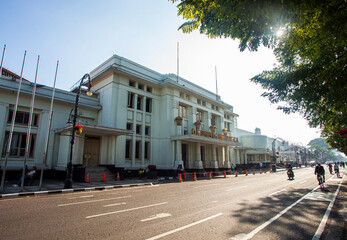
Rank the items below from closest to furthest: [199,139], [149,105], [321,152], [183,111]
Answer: [199,139]
[149,105]
[183,111]
[321,152]

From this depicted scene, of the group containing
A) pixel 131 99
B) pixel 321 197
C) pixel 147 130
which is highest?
pixel 131 99

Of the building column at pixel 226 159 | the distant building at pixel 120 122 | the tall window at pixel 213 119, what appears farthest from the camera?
the tall window at pixel 213 119

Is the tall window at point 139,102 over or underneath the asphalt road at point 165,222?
over

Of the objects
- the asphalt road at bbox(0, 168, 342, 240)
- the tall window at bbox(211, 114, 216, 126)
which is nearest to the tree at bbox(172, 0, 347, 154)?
the asphalt road at bbox(0, 168, 342, 240)

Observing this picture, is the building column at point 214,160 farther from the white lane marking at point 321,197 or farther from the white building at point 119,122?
the white lane marking at point 321,197

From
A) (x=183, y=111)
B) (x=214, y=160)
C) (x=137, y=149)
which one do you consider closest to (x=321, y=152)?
(x=214, y=160)

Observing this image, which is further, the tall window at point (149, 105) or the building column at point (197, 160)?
the building column at point (197, 160)

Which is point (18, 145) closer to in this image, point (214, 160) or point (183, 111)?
point (183, 111)

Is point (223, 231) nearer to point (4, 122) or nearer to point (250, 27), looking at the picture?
point (250, 27)

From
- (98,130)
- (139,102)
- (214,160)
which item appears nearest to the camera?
(98,130)

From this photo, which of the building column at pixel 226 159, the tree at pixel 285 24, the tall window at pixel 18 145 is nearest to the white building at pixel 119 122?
the tall window at pixel 18 145

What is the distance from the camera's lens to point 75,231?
4859mm

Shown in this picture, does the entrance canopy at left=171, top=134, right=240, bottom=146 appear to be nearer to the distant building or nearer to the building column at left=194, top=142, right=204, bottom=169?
the distant building

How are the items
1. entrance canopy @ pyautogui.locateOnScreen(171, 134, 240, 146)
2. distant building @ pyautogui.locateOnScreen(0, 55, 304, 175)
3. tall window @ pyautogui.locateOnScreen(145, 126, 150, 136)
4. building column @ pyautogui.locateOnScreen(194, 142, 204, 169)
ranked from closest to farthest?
distant building @ pyautogui.locateOnScreen(0, 55, 304, 175) < entrance canopy @ pyautogui.locateOnScreen(171, 134, 240, 146) < tall window @ pyautogui.locateOnScreen(145, 126, 150, 136) < building column @ pyautogui.locateOnScreen(194, 142, 204, 169)
